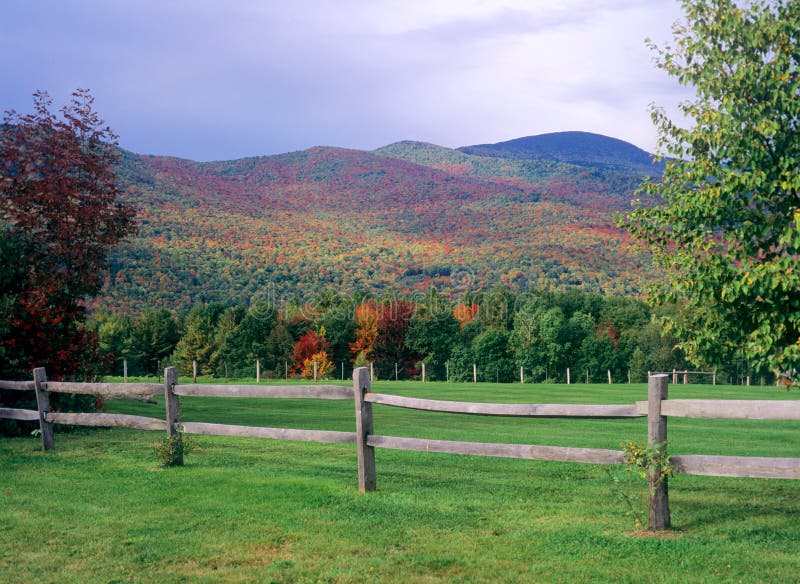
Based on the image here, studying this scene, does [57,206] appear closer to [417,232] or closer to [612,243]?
[612,243]

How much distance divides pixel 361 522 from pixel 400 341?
285 feet

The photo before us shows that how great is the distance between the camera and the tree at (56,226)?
59.5 ft

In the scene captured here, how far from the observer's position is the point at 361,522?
333 inches

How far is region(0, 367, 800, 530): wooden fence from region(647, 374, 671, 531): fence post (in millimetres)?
10

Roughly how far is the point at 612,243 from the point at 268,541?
13850 cm

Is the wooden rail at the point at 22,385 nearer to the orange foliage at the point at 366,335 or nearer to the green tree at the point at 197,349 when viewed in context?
the green tree at the point at 197,349

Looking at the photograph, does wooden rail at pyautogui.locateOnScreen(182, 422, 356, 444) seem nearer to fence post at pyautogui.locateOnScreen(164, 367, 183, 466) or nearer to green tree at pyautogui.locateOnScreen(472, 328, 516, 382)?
fence post at pyautogui.locateOnScreen(164, 367, 183, 466)

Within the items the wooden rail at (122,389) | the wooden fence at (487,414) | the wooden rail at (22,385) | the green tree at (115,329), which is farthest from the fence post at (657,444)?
the green tree at (115,329)

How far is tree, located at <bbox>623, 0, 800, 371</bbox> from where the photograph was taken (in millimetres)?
9930

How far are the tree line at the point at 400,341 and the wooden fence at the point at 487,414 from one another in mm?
72194

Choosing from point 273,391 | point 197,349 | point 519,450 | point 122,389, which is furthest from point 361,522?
point 197,349

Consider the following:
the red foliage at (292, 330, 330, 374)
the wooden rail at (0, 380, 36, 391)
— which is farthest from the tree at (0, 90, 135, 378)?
the red foliage at (292, 330, 330, 374)

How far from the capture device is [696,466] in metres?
7.57

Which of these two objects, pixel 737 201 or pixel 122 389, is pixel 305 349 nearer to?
pixel 122 389
